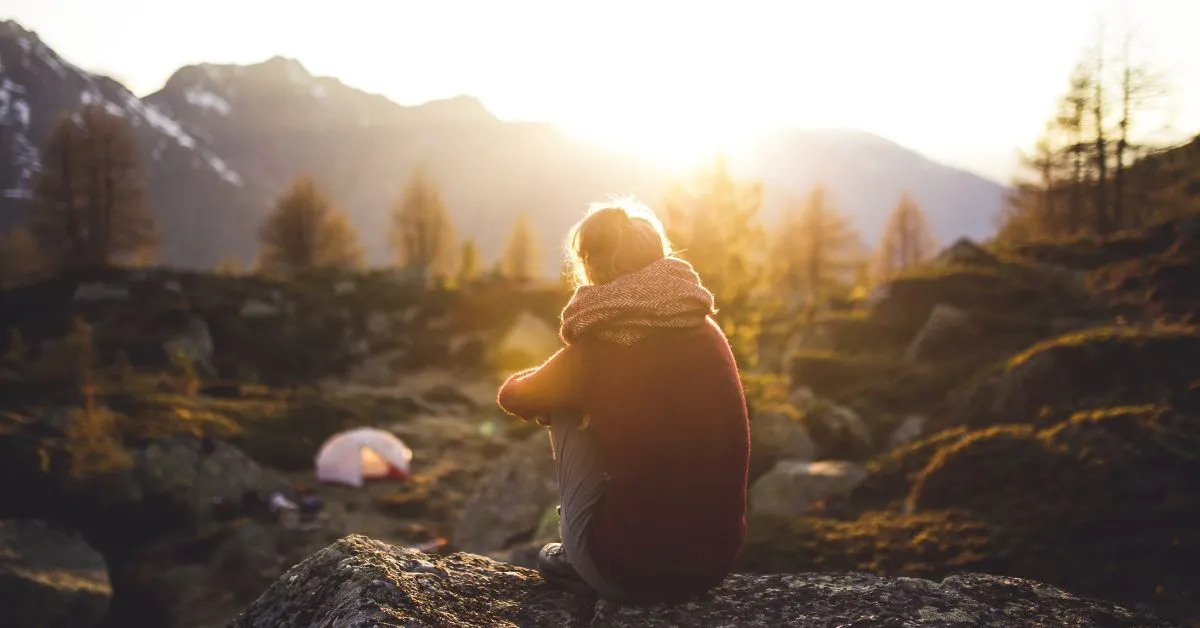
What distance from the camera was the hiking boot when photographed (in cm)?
342

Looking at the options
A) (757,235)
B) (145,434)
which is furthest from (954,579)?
(145,434)

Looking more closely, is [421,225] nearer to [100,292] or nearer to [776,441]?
[100,292]

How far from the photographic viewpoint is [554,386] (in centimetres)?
301

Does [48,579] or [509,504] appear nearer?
[48,579]

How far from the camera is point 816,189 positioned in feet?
159

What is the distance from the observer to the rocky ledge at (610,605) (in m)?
2.94

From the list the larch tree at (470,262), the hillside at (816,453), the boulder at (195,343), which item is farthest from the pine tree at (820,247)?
the boulder at (195,343)

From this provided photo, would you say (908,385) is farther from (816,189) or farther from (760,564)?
(816,189)

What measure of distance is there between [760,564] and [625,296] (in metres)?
4.49

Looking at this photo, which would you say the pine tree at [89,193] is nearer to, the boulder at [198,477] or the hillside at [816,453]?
the hillside at [816,453]

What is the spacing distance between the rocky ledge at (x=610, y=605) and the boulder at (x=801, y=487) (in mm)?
5392

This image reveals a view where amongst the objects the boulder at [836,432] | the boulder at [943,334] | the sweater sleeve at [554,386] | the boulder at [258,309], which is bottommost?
the boulder at [836,432]

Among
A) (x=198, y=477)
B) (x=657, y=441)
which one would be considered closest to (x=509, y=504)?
(x=198, y=477)

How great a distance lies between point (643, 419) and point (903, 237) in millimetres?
61905
